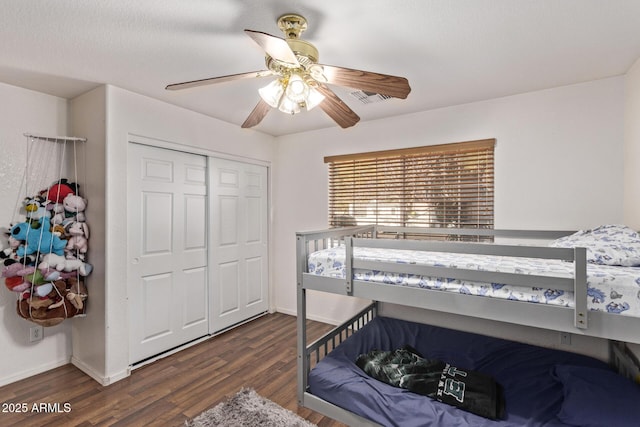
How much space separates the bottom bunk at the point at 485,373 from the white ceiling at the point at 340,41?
194 centimetres

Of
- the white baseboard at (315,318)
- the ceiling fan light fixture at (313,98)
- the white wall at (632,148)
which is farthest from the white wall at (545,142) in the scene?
the white baseboard at (315,318)

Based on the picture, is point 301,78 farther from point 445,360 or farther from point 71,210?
point 71,210

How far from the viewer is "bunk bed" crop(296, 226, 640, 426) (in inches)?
51.6

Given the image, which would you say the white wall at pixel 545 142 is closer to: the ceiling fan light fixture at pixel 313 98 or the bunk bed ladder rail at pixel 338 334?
the bunk bed ladder rail at pixel 338 334

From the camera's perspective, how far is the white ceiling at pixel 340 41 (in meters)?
1.47

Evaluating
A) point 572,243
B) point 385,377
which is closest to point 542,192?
point 572,243

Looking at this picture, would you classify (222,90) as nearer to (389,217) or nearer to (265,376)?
(389,217)

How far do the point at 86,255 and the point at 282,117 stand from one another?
7.16 ft

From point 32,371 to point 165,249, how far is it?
4.46 ft

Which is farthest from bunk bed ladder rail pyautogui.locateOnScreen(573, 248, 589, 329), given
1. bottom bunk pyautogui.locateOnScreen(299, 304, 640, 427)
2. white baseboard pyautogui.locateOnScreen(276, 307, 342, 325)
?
white baseboard pyautogui.locateOnScreen(276, 307, 342, 325)

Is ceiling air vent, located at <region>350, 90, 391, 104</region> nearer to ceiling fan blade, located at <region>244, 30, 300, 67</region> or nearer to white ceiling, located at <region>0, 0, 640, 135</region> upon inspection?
white ceiling, located at <region>0, 0, 640, 135</region>

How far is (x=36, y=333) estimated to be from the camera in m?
2.48

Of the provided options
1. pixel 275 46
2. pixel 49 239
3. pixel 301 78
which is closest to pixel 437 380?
pixel 301 78

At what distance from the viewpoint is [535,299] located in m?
1.42
